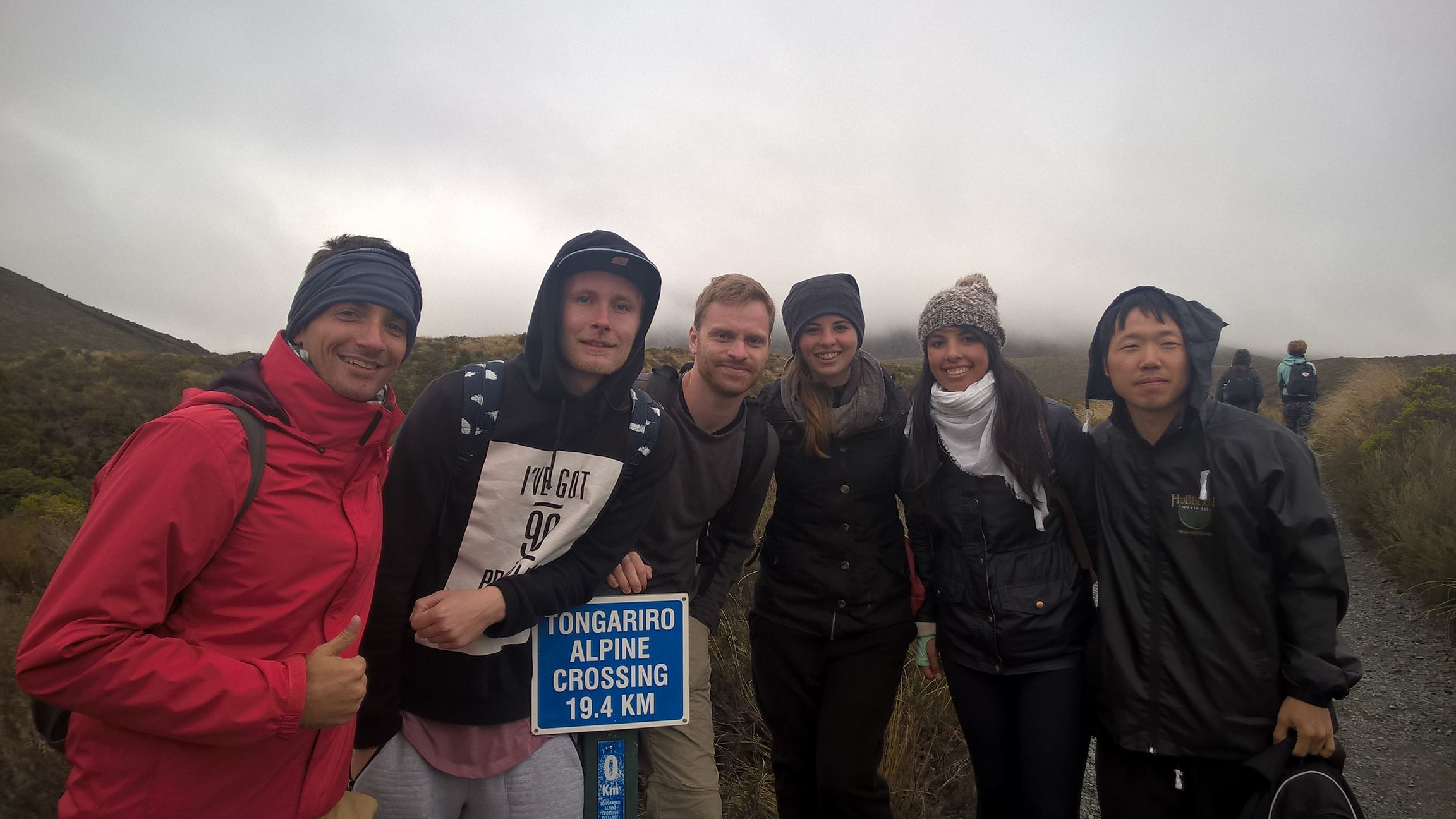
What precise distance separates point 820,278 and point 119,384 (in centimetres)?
2504

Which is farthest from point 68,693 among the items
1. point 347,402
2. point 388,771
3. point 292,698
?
point 388,771

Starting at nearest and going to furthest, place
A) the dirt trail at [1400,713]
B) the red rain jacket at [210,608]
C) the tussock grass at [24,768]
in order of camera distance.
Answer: the red rain jacket at [210,608] → the tussock grass at [24,768] → the dirt trail at [1400,713]

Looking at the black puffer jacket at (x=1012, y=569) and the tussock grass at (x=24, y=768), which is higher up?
the black puffer jacket at (x=1012, y=569)

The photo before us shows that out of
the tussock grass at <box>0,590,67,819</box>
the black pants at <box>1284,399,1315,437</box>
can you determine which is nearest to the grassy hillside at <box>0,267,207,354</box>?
the tussock grass at <box>0,590,67,819</box>

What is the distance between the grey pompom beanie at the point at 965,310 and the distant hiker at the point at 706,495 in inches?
26.6

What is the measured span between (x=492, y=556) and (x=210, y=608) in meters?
0.72

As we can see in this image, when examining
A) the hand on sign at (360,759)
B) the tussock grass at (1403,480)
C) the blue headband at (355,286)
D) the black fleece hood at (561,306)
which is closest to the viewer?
the blue headband at (355,286)

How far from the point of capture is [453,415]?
201 cm

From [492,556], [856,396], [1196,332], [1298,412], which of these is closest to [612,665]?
[492,556]

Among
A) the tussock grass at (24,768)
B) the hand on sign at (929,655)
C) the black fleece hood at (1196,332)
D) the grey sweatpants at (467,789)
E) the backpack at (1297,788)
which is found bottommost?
the tussock grass at (24,768)

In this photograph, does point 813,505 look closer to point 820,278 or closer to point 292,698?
point 820,278

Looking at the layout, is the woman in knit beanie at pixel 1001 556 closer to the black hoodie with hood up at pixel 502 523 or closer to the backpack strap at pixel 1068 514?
the backpack strap at pixel 1068 514

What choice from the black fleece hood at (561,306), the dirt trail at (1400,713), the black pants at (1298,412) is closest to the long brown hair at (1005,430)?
the black fleece hood at (561,306)

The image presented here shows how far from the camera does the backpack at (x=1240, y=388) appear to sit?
1263cm
